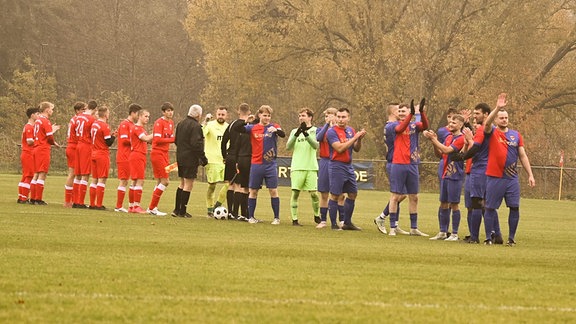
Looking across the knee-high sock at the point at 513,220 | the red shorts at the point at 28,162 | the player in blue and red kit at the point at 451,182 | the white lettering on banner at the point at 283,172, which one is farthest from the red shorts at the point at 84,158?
the white lettering on banner at the point at 283,172

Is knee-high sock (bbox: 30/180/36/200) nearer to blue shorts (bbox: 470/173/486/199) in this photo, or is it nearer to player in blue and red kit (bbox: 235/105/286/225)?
player in blue and red kit (bbox: 235/105/286/225)

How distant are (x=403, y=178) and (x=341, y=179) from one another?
142 centimetres

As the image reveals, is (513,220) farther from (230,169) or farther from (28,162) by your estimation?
(28,162)

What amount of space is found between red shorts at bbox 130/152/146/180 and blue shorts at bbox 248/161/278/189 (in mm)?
2556

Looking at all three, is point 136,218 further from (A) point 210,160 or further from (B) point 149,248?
(B) point 149,248

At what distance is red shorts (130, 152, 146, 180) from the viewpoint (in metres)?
22.5

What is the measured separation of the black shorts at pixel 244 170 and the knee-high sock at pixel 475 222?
17.1ft

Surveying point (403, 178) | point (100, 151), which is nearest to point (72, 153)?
point (100, 151)

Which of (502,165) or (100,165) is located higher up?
(502,165)

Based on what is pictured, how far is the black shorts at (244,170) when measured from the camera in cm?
2141

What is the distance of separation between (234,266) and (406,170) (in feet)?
23.4

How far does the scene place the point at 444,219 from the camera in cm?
1850

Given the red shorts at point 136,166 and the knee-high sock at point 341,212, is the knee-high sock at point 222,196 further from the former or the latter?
the knee-high sock at point 341,212

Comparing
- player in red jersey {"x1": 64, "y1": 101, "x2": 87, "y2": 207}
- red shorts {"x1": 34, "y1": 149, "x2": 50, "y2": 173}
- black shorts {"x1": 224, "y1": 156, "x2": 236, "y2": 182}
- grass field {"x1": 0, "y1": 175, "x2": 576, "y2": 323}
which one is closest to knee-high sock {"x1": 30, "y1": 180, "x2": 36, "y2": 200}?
red shorts {"x1": 34, "y1": 149, "x2": 50, "y2": 173}
